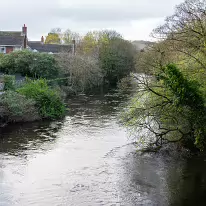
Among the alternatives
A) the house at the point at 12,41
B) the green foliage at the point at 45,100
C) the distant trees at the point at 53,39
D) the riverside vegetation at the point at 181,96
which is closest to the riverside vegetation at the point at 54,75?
the green foliage at the point at 45,100

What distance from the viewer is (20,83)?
3772 centimetres

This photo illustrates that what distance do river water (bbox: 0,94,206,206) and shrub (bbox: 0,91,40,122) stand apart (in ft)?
3.99

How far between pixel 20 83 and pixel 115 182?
23721mm

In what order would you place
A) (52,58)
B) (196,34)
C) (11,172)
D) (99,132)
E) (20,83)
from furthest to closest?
(52,58) → (20,83) → (99,132) → (196,34) → (11,172)

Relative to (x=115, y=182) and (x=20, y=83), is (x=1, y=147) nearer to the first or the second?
(x=115, y=182)

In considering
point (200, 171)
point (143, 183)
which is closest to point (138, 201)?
point (143, 183)

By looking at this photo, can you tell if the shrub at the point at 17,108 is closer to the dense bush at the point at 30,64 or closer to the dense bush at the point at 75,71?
the dense bush at the point at 30,64

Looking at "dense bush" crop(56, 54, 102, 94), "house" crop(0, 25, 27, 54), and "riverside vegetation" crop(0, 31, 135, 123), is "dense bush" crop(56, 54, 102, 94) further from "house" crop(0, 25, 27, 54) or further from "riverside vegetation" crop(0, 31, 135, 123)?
"house" crop(0, 25, 27, 54)

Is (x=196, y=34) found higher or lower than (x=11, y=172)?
higher

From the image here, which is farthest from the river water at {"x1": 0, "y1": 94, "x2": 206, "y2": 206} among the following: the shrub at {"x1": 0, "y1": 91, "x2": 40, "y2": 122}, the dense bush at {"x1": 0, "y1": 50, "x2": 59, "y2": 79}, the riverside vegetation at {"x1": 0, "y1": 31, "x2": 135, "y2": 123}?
→ the dense bush at {"x1": 0, "y1": 50, "x2": 59, "y2": 79}

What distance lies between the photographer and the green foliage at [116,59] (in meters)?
62.8

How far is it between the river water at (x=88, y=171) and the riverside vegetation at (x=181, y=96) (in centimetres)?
167

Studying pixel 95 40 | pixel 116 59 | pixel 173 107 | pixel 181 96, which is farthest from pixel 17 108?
pixel 95 40

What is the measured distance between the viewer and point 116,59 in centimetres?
6278
